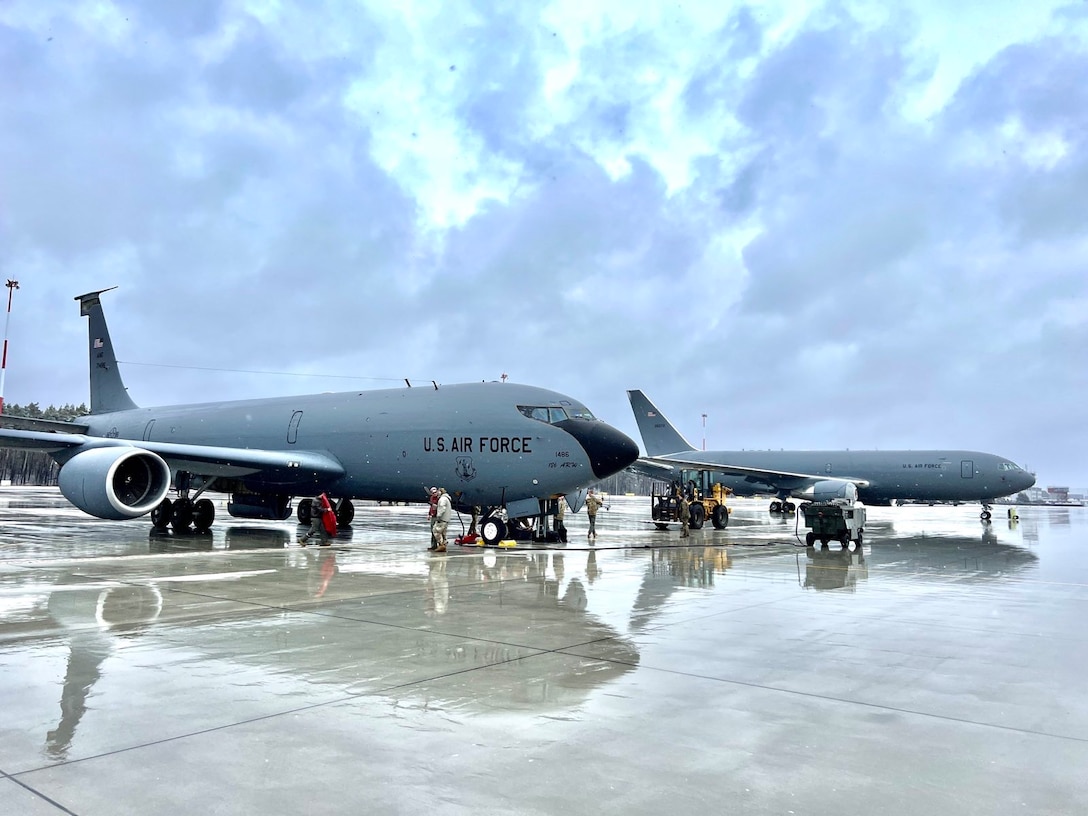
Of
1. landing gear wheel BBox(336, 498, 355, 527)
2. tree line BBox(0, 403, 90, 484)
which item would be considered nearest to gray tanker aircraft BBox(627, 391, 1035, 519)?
landing gear wheel BBox(336, 498, 355, 527)

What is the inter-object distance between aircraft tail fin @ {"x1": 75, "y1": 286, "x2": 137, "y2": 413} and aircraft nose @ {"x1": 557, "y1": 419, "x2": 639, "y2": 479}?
17434 millimetres

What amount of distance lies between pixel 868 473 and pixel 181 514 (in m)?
33.2

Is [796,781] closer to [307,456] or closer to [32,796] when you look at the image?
[32,796]

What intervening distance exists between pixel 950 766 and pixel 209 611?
6.61 meters

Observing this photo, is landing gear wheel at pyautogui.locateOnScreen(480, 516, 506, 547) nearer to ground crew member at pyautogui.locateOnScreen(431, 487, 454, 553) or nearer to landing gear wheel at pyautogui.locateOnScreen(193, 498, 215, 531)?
ground crew member at pyautogui.locateOnScreen(431, 487, 454, 553)

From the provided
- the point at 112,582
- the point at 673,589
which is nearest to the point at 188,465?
the point at 112,582

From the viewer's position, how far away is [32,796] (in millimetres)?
3109

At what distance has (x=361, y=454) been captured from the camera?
19062 millimetres

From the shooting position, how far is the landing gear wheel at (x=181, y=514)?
19672mm

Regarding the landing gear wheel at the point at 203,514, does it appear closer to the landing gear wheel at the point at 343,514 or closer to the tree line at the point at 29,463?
the landing gear wheel at the point at 343,514

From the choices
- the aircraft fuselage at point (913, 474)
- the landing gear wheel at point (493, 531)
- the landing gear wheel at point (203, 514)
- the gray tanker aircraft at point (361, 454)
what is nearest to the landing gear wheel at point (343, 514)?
the gray tanker aircraft at point (361, 454)

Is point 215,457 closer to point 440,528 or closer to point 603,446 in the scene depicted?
point 440,528

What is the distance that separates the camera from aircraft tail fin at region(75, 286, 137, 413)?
25625mm

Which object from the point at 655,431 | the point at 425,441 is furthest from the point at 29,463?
the point at 425,441
